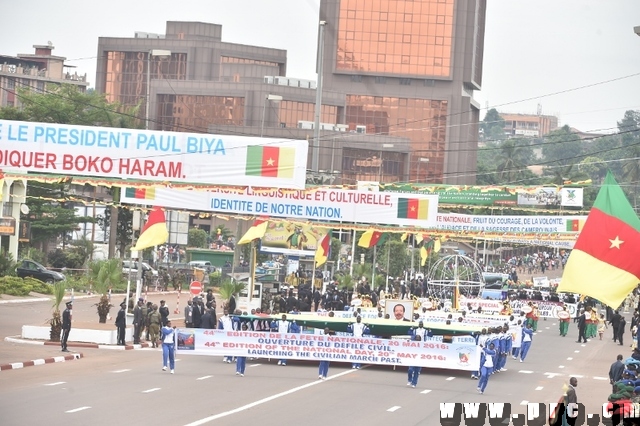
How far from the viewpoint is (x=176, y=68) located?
462ft

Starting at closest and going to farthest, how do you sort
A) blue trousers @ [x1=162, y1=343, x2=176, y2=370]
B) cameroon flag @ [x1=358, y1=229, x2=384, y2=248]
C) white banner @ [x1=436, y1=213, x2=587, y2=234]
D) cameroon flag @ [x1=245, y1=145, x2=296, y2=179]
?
blue trousers @ [x1=162, y1=343, x2=176, y2=370]
cameroon flag @ [x1=245, y1=145, x2=296, y2=179]
white banner @ [x1=436, y1=213, x2=587, y2=234]
cameroon flag @ [x1=358, y1=229, x2=384, y2=248]

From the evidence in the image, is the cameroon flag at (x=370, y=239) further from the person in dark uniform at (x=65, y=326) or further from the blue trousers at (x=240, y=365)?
the blue trousers at (x=240, y=365)

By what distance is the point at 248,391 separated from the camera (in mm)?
24547

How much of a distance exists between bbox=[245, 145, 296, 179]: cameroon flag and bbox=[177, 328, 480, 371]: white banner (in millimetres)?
5939

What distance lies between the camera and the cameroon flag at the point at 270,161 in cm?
3378

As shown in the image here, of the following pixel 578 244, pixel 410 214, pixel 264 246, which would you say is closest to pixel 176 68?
pixel 264 246

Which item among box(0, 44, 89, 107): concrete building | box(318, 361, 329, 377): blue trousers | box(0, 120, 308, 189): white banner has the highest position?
box(0, 44, 89, 107): concrete building

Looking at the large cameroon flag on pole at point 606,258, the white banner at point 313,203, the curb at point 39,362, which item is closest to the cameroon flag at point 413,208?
the white banner at point 313,203

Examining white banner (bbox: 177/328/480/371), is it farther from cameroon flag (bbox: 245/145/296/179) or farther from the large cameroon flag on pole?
the large cameroon flag on pole

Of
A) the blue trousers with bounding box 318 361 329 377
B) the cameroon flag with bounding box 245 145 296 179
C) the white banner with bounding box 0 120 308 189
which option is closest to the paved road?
the blue trousers with bounding box 318 361 329 377

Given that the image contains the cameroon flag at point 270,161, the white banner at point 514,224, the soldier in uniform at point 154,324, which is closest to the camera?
the cameroon flag at point 270,161

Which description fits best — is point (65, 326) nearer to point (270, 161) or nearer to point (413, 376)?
point (270, 161)

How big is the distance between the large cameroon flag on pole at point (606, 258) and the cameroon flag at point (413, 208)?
63.4ft

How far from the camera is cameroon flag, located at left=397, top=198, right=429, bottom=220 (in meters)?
38.4
